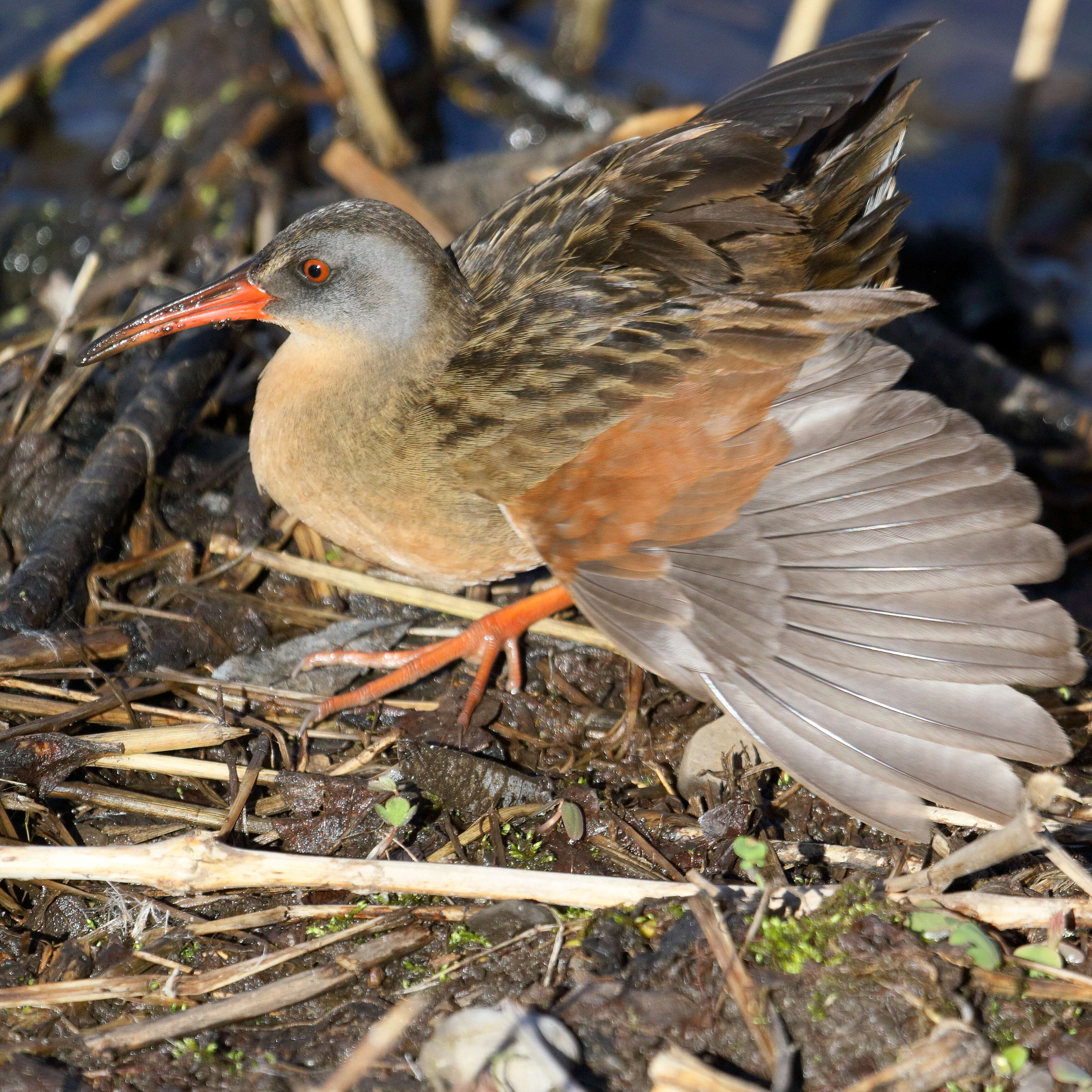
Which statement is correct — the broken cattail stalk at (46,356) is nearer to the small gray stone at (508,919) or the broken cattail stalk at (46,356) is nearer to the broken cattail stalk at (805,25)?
the small gray stone at (508,919)

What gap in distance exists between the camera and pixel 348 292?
11.2ft

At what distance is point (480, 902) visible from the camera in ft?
9.18

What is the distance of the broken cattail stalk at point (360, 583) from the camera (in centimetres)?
371

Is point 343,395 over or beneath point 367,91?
beneath

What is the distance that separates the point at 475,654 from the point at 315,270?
1214 mm

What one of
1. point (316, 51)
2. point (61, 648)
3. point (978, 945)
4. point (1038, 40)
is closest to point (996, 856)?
point (978, 945)

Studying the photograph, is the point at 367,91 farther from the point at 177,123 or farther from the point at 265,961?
the point at 265,961

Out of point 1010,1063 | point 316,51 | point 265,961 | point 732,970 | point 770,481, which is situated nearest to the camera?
point 1010,1063

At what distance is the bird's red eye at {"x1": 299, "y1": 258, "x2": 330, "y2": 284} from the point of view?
338cm

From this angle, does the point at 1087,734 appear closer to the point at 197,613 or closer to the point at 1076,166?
the point at 197,613

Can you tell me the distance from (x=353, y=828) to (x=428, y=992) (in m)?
0.55

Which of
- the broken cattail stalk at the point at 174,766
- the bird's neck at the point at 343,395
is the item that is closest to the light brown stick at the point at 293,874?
the broken cattail stalk at the point at 174,766

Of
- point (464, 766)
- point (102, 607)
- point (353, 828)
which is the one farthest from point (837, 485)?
point (102, 607)

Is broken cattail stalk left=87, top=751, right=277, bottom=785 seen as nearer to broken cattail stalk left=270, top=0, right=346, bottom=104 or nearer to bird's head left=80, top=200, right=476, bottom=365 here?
bird's head left=80, top=200, right=476, bottom=365
